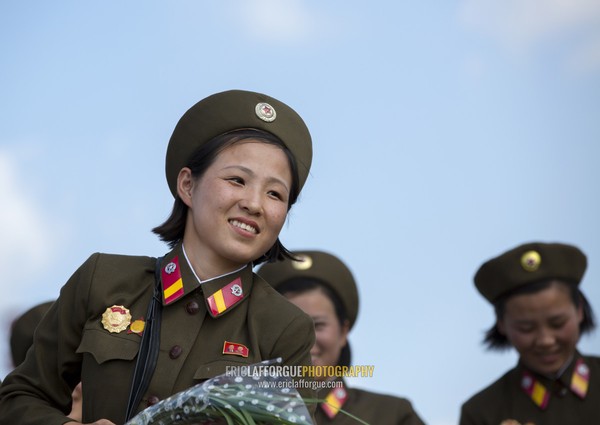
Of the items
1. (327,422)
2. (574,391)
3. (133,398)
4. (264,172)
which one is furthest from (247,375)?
(574,391)

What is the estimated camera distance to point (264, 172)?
333 cm

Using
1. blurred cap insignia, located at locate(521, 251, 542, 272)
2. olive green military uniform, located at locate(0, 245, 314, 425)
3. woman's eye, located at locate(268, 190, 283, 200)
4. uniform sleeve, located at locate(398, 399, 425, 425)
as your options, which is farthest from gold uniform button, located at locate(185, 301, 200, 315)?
blurred cap insignia, located at locate(521, 251, 542, 272)

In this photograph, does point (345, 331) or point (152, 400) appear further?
point (345, 331)

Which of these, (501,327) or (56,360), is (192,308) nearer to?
(56,360)

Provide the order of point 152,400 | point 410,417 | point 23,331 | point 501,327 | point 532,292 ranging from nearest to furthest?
point 152,400 → point 23,331 → point 410,417 → point 532,292 → point 501,327

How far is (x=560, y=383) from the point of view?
6.54 m

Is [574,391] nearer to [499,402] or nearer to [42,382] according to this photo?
[499,402]

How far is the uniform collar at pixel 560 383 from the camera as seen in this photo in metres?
6.51

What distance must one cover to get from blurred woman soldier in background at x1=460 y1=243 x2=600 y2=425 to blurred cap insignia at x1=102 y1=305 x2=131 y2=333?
3.69 metres

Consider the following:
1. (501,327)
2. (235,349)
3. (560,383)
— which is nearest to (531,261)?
(501,327)

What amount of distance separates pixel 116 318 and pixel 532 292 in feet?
12.9

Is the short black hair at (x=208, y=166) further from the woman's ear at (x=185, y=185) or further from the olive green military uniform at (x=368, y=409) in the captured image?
the olive green military uniform at (x=368, y=409)

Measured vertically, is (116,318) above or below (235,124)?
below

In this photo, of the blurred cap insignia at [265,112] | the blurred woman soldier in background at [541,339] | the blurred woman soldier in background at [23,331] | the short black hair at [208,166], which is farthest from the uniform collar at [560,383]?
the blurred cap insignia at [265,112]
